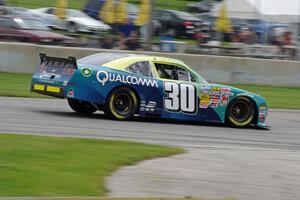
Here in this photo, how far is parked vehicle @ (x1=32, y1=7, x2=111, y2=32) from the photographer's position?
2762 centimetres

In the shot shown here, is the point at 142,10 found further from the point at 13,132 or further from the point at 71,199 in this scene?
the point at 71,199

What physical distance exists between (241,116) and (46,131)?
5171mm

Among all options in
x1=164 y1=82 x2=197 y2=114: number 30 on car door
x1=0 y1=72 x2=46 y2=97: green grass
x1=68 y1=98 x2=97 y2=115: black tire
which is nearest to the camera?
x1=164 y1=82 x2=197 y2=114: number 30 on car door

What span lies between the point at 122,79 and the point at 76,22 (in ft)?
47.7

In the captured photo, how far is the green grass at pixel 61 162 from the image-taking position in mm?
7398

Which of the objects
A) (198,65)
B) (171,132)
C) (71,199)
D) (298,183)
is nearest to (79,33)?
(198,65)

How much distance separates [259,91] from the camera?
2464 centimetres

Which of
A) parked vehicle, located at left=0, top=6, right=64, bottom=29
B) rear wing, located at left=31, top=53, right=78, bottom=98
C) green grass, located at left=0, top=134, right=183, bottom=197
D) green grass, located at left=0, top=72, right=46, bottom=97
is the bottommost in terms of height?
green grass, located at left=0, top=134, right=183, bottom=197

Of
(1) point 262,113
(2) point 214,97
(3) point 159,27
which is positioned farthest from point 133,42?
A: (2) point 214,97

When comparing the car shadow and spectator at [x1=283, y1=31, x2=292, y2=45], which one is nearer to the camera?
the car shadow

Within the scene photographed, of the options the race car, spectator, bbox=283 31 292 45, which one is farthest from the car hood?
the race car

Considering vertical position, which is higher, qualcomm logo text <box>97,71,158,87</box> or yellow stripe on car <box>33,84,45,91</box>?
qualcomm logo text <box>97,71,158,87</box>

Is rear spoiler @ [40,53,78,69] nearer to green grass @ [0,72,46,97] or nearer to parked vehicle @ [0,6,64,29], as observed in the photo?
green grass @ [0,72,46,97]

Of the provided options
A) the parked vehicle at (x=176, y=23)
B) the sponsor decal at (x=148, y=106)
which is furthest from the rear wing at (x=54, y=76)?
the parked vehicle at (x=176, y=23)
